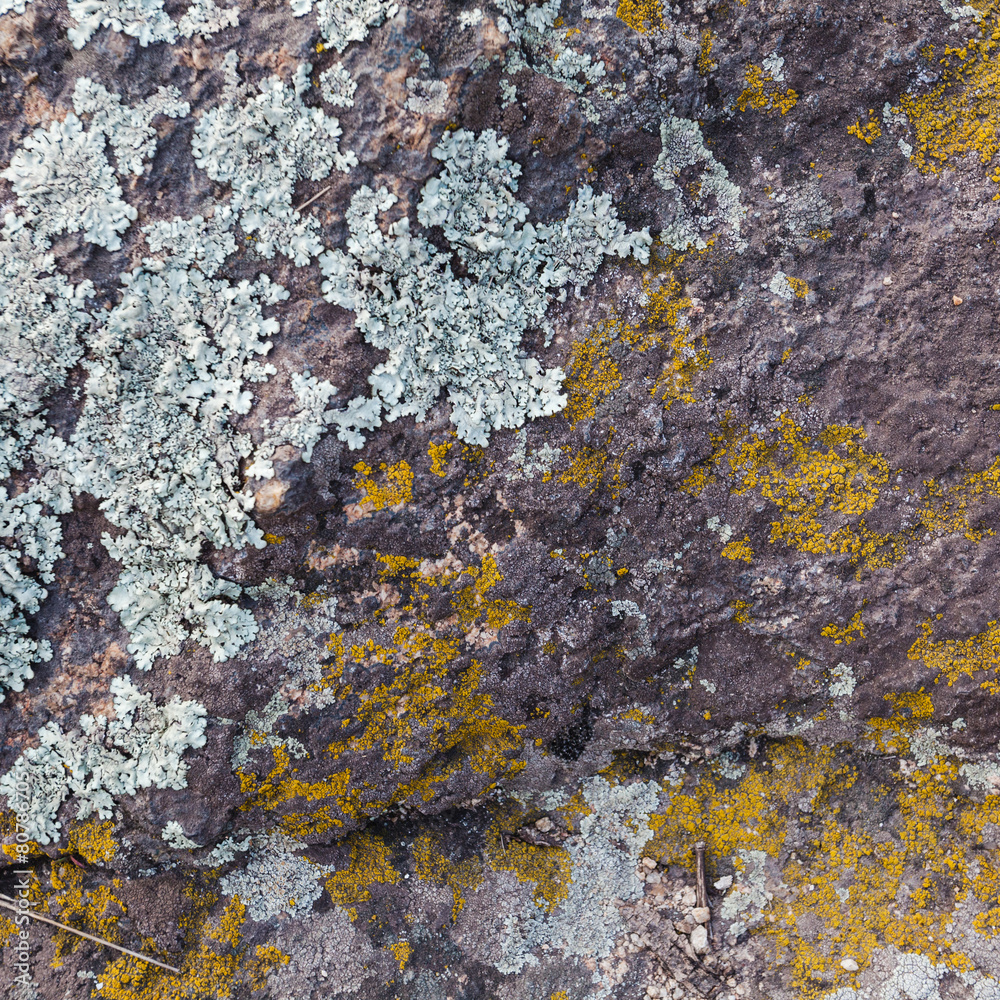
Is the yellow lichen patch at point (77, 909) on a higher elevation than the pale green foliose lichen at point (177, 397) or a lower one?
Answer: lower

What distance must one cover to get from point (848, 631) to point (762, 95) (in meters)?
1.81

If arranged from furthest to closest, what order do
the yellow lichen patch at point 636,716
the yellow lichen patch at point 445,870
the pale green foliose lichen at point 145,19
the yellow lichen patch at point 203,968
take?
the yellow lichen patch at point 445,870, the yellow lichen patch at point 636,716, the yellow lichen patch at point 203,968, the pale green foliose lichen at point 145,19

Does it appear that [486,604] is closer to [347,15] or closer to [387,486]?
[387,486]

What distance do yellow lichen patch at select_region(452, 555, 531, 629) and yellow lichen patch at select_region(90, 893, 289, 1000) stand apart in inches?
55.2

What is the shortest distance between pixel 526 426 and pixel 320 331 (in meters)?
0.72

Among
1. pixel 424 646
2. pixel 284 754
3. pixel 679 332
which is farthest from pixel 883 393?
pixel 284 754

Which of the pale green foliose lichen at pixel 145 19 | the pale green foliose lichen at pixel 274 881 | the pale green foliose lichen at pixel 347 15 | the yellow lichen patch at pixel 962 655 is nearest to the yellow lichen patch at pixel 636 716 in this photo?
the yellow lichen patch at pixel 962 655

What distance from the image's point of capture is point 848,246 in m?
2.32

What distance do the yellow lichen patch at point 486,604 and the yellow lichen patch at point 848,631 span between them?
3.45 ft

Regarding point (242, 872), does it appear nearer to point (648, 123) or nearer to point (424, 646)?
point (424, 646)

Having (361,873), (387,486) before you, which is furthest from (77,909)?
(387,486)

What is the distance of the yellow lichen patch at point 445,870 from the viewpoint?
2682 mm

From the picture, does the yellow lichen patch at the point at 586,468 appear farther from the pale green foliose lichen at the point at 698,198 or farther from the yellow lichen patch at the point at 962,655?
the yellow lichen patch at the point at 962,655

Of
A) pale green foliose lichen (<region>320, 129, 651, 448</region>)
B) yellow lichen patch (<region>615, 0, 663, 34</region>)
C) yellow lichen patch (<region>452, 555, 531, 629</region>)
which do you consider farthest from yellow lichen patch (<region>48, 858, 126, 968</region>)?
yellow lichen patch (<region>615, 0, 663, 34</region>)
